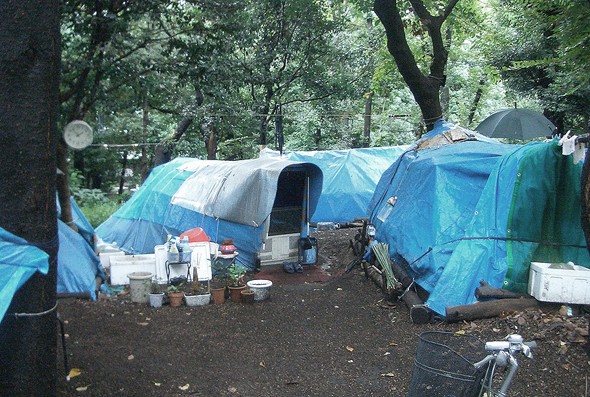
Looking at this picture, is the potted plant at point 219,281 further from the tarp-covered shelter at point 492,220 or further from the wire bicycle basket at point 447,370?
the wire bicycle basket at point 447,370

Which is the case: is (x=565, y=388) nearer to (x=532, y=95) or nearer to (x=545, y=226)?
(x=545, y=226)

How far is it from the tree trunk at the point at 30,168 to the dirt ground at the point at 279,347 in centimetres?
117

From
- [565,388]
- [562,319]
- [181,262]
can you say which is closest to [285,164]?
[181,262]

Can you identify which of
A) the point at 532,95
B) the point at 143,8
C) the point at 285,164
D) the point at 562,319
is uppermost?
the point at 143,8

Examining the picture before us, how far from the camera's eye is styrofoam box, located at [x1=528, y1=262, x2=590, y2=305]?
21.9 ft

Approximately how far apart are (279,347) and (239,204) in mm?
4764

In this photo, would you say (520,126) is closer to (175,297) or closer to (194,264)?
(194,264)

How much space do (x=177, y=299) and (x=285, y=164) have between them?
12.5 ft

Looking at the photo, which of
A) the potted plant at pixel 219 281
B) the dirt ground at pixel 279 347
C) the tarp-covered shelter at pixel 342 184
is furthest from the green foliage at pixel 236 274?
the tarp-covered shelter at pixel 342 184

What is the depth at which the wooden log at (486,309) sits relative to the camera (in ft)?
22.4

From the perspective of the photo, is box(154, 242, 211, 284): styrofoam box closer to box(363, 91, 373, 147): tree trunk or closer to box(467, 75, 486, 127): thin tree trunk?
box(363, 91, 373, 147): tree trunk

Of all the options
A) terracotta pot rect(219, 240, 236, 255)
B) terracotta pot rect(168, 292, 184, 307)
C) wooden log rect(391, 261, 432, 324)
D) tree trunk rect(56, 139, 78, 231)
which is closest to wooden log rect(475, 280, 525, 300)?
wooden log rect(391, 261, 432, 324)

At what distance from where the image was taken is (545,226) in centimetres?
765

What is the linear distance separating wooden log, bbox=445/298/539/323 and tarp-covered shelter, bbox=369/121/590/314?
1.02ft
